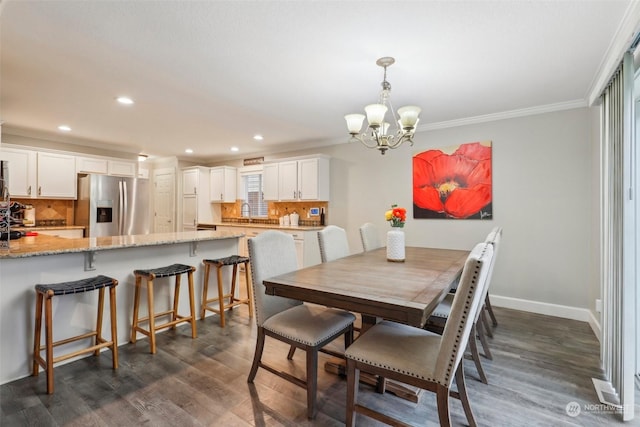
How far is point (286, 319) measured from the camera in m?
2.09

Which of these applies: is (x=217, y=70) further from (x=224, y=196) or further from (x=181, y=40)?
(x=224, y=196)

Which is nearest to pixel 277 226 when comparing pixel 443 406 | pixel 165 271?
pixel 165 271

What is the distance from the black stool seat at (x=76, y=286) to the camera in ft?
7.06

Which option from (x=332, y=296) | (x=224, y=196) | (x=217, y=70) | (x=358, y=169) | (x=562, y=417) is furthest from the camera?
(x=224, y=196)

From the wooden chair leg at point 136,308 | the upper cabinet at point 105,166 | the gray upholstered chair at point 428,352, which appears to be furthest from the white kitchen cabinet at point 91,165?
the gray upholstered chair at point 428,352

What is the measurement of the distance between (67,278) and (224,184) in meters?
4.29

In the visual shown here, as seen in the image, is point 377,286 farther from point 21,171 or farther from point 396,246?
point 21,171

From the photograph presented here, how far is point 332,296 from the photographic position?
5.52 ft

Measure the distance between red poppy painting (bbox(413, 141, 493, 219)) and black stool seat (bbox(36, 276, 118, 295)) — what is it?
12.0 ft

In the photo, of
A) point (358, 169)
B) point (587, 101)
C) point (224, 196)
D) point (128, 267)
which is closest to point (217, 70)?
point (128, 267)

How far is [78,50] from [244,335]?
2707 millimetres

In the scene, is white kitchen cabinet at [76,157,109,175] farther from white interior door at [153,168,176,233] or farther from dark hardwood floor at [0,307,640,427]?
dark hardwood floor at [0,307,640,427]

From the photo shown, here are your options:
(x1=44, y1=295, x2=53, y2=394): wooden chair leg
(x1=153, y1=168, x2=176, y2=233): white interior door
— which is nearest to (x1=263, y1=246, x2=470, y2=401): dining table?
(x1=44, y1=295, x2=53, y2=394): wooden chair leg

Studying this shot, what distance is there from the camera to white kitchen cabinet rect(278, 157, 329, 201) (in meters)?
5.18
